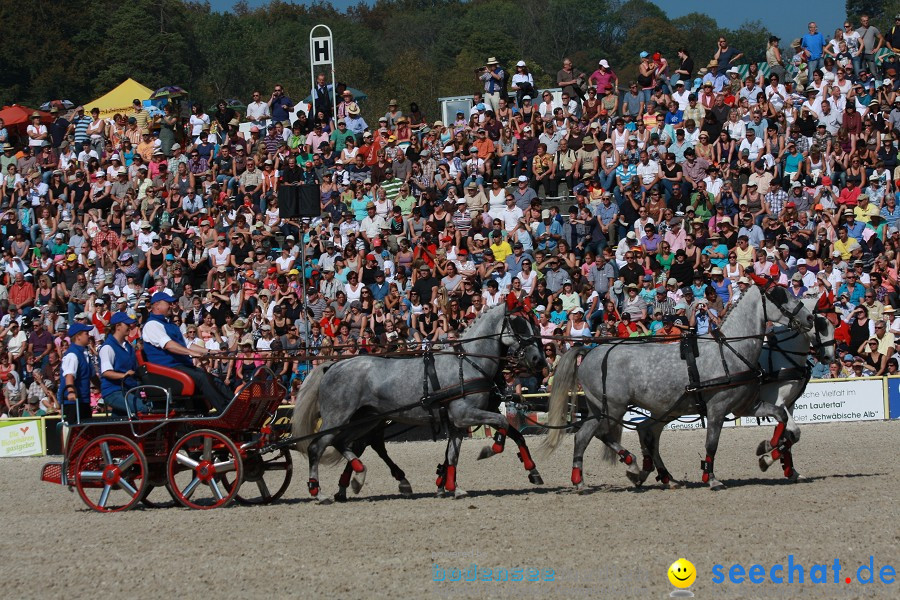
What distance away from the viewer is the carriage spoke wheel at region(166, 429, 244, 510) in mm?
11688

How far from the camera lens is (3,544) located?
409 inches

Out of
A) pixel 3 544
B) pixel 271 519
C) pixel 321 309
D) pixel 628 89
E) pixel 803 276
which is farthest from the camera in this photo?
pixel 628 89

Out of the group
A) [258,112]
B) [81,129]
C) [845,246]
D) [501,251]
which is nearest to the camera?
[845,246]

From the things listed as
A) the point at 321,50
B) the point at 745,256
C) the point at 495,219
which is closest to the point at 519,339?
Result: the point at 745,256

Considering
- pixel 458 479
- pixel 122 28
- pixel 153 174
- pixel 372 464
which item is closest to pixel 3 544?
pixel 458 479

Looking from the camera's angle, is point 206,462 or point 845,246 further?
point 845,246

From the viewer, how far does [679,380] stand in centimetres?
1198

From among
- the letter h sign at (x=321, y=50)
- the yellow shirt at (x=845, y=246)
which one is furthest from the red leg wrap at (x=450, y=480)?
the letter h sign at (x=321, y=50)

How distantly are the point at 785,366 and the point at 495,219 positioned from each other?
1051 centimetres

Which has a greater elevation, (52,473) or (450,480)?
(52,473)

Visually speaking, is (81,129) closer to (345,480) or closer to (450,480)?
(345,480)

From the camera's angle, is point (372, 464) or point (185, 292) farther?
point (185, 292)

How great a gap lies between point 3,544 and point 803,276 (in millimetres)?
12908

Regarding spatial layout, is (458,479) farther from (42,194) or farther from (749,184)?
(42,194)
